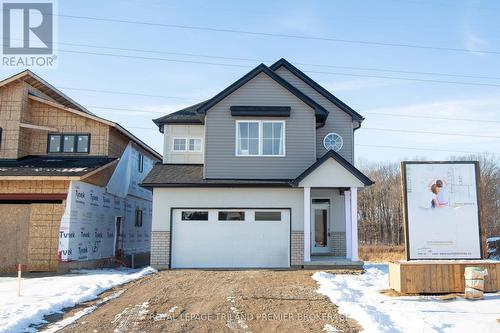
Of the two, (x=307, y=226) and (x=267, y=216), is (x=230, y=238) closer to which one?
(x=267, y=216)

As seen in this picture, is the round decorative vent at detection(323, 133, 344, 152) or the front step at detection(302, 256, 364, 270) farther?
the round decorative vent at detection(323, 133, 344, 152)

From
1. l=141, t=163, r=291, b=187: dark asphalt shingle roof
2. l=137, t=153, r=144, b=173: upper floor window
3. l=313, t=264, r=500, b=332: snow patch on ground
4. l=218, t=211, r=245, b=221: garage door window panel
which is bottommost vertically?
l=313, t=264, r=500, b=332: snow patch on ground

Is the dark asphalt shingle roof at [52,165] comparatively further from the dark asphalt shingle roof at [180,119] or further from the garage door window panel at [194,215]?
the garage door window panel at [194,215]

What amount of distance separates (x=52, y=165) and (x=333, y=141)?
12.0 meters

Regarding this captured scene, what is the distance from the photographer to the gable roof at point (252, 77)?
65.1 ft

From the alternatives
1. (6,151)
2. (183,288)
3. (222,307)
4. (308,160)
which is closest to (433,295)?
(222,307)

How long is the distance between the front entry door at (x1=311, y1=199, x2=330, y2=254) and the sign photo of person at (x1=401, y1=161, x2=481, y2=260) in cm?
867

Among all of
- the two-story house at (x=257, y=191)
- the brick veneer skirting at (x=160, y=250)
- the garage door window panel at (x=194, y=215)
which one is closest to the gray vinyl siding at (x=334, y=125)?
the two-story house at (x=257, y=191)

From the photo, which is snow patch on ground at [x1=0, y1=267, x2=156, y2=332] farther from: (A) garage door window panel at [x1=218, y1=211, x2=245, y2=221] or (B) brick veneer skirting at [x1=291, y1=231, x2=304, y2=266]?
(B) brick veneer skirting at [x1=291, y1=231, x2=304, y2=266]

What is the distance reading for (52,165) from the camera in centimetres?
1964

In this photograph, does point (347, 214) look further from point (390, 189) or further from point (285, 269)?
point (390, 189)

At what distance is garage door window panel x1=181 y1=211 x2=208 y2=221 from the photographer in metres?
19.3

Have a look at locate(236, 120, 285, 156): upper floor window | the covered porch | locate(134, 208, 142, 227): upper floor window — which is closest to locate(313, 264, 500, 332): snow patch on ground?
the covered porch

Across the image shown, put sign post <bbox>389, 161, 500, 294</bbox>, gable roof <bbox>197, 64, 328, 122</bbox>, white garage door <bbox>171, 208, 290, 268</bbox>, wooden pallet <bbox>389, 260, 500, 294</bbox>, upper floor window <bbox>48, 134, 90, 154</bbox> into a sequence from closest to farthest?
wooden pallet <bbox>389, 260, 500, 294</bbox>, sign post <bbox>389, 161, 500, 294</bbox>, white garage door <bbox>171, 208, 290, 268</bbox>, gable roof <bbox>197, 64, 328, 122</bbox>, upper floor window <bbox>48, 134, 90, 154</bbox>
